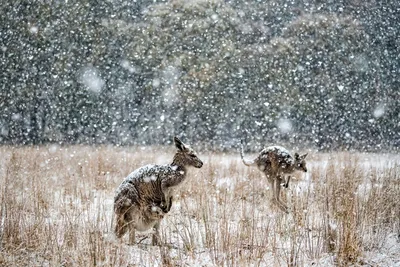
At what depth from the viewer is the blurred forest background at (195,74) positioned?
2552 centimetres

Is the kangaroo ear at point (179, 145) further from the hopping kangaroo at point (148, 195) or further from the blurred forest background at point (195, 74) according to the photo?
the blurred forest background at point (195, 74)

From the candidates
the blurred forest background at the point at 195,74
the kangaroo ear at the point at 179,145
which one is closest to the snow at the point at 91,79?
the blurred forest background at the point at 195,74

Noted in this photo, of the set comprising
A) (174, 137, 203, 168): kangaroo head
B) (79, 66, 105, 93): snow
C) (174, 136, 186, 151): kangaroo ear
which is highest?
(79, 66, 105, 93): snow

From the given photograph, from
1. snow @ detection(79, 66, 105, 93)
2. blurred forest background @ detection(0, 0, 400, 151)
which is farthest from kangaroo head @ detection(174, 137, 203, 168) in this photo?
snow @ detection(79, 66, 105, 93)

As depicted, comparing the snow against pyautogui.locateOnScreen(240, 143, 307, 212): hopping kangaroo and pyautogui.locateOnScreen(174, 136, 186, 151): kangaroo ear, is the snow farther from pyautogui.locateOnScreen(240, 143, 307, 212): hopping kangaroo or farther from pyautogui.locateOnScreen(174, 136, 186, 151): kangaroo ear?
pyautogui.locateOnScreen(174, 136, 186, 151): kangaroo ear

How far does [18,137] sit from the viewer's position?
84.1 feet

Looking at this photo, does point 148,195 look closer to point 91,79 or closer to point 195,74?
point 195,74

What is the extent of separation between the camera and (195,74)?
87.5ft

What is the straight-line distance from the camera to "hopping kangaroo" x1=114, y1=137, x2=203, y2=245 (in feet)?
15.1

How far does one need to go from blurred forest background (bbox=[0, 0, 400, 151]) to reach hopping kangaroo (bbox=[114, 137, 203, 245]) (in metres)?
19.6

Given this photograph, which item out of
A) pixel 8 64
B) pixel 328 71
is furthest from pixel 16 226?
pixel 328 71

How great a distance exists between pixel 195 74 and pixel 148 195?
2232 centimetres

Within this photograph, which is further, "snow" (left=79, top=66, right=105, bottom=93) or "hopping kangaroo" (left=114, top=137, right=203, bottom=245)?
"snow" (left=79, top=66, right=105, bottom=93)

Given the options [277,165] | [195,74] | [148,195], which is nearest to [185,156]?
[148,195]
